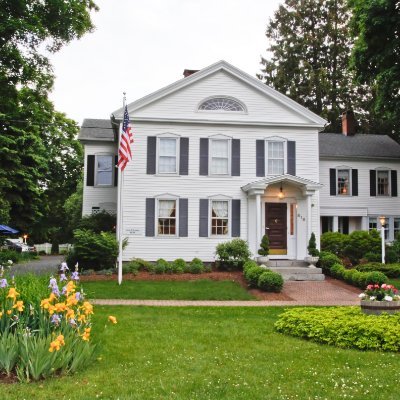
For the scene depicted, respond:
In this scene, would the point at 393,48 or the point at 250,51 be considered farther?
the point at 250,51

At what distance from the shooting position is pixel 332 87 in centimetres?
3994

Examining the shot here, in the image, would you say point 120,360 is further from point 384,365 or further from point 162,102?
point 162,102

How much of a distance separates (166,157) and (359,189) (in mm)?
10843

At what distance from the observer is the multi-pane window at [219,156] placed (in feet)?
65.9

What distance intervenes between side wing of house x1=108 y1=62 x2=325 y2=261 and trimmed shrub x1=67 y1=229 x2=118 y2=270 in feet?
4.39

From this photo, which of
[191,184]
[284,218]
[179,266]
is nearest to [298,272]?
[284,218]

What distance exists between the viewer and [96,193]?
71.4 ft

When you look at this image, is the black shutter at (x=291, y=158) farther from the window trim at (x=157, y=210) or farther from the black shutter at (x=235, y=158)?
the window trim at (x=157, y=210)

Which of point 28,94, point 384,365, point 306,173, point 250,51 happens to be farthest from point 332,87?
point 384,365

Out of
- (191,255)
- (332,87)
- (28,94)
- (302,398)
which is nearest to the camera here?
(302,398)

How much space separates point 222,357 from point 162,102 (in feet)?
48.2

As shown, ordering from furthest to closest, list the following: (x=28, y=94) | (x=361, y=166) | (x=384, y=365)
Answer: (x=361, y=166), (x=28, y=94), (x=384, y=365)

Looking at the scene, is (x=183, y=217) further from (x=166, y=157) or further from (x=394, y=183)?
(x=394, y=183)

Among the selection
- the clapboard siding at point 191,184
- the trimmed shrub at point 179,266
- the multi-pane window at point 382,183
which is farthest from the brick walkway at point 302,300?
A: the multi-pane window at point 382,183
